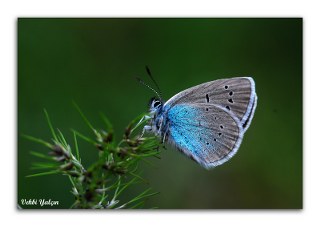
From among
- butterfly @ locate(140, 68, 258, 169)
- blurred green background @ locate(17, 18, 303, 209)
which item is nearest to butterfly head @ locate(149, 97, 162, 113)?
butterfly @ locate(140, 68, 258, 169)

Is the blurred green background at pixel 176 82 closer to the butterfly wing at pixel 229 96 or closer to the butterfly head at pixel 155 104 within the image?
the butterfly wing at pixel 229 96

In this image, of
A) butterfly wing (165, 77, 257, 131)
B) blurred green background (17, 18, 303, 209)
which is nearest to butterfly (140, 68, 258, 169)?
butterfly wing (165, 77, 257, 131)

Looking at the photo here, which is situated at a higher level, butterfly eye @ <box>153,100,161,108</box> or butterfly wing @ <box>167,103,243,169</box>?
butterfly eye @ <box>153,100,161,108</box>

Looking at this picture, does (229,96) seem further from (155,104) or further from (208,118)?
(155,104)

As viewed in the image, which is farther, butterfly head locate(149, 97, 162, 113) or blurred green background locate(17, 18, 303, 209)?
blurred green background locate(17, 18, 303, 209)

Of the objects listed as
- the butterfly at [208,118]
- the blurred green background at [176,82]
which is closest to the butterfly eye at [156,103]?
the butterfly at [208,118]

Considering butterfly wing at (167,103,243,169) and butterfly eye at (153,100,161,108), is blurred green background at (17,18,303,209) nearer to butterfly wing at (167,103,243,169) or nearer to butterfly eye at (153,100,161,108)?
butterfly wing at (167,103,243,169)

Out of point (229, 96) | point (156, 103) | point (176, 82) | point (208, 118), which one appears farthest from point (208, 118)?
point (176, 82)
